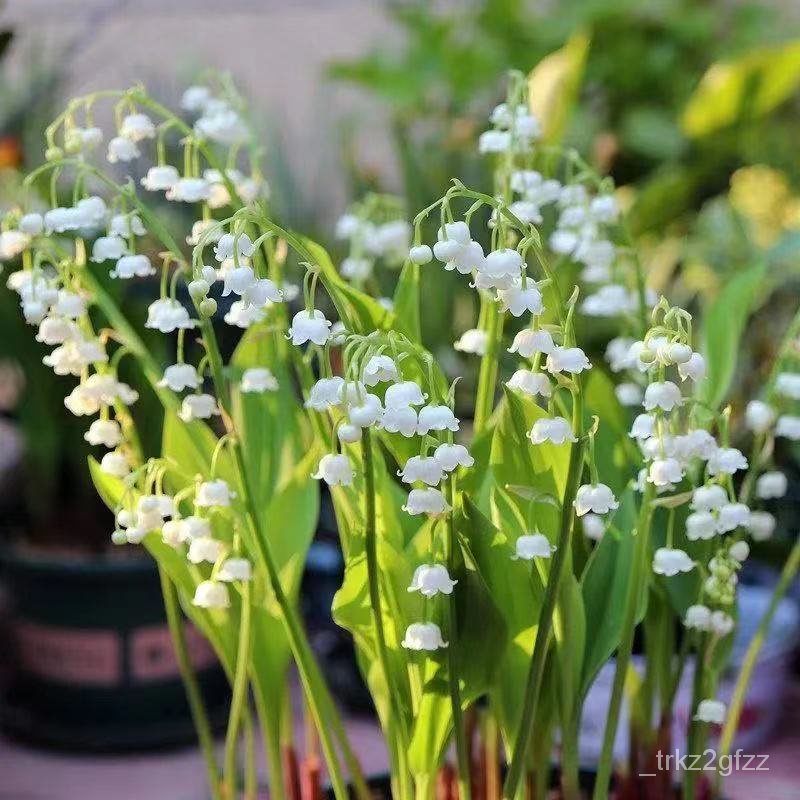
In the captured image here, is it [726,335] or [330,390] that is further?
[726,335]

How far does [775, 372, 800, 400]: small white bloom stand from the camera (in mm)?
543

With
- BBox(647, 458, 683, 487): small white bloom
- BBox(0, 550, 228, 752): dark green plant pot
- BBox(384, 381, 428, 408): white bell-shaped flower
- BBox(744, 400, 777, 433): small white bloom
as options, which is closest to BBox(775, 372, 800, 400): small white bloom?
BBox(744, 400, 777, 433): small white bloom

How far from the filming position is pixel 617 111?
4.53 feet

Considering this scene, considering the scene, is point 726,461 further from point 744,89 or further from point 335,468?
point 744,89

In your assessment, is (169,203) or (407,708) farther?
(169,203)

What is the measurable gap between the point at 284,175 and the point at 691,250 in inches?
14.4

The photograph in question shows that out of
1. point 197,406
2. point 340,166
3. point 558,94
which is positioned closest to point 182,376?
point 197,406

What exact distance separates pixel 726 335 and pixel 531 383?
0.20 metres

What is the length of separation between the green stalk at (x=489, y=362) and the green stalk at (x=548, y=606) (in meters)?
0.06

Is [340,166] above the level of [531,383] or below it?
above

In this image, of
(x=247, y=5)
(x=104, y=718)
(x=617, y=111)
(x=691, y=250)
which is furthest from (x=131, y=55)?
(x=104, y=718)

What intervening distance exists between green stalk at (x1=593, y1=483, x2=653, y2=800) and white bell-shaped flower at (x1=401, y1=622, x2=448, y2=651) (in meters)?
0.09

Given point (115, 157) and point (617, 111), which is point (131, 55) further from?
point (115, 157)

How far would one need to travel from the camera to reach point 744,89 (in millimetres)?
1065
